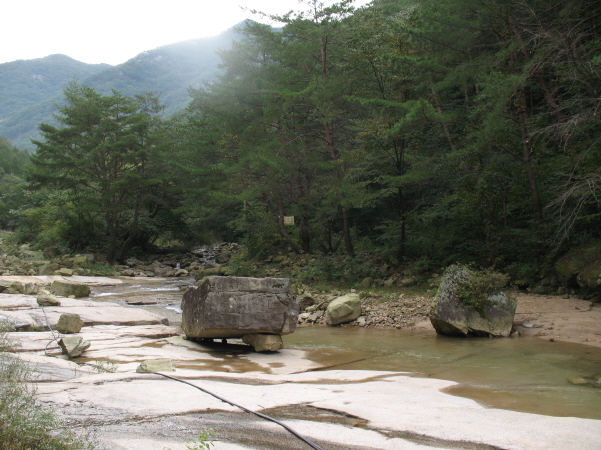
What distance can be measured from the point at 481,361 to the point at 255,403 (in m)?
4.30

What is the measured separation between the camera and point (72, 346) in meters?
5.17

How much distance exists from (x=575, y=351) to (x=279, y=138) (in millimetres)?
13119

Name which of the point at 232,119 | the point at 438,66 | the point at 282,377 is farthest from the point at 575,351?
the point at 232,119

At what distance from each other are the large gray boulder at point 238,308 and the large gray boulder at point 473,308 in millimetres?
3286

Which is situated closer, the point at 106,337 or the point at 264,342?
the point at 106,337

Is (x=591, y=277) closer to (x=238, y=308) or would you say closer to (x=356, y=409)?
(x=238, y=308)

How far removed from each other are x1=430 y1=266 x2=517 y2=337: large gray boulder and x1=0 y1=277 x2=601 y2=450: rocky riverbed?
8.85ft

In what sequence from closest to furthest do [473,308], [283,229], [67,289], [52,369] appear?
[52,369]
[473,308]
[67,289]
[283,229]

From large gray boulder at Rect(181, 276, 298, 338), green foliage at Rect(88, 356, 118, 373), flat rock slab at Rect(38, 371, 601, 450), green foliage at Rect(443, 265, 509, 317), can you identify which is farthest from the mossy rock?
green foliage at Rect(88, 356, 118, 373)

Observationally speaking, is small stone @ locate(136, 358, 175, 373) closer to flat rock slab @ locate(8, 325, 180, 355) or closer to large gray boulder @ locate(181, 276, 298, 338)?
flat rock slab @ locate(8, 325, 180, 355)

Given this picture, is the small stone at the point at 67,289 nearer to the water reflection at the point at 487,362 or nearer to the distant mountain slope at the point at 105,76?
the water reflection at the point at 487,362

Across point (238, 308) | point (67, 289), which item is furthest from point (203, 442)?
point (67, 289)

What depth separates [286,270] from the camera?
59.2ft

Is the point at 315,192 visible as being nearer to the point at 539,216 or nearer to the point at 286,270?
the point at 286,270
